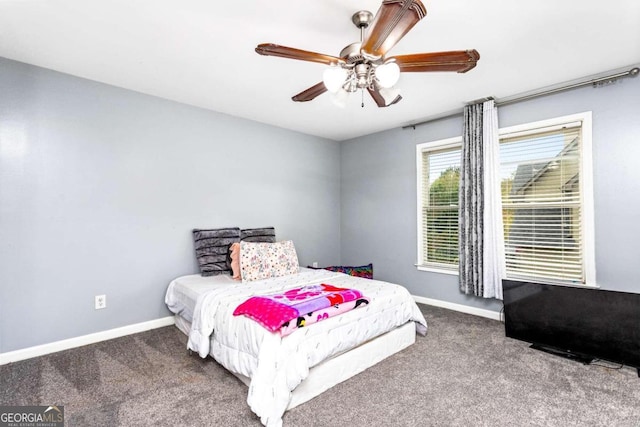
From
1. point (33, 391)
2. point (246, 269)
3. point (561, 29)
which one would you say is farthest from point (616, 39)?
point (33, 391)

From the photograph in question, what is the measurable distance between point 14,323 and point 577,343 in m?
4.52

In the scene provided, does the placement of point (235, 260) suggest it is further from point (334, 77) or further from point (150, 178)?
point (334, 77)

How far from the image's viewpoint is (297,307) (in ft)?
6.64

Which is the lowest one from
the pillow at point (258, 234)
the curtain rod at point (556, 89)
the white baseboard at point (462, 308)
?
the white baseboard at point (462, 308)

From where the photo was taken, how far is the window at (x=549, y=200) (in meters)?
2.81

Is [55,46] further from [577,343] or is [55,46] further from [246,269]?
[577,343]

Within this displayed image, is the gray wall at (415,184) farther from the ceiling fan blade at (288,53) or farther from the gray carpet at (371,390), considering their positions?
the ceiling fan blade at (288,53)

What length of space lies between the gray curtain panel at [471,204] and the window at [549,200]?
244mm

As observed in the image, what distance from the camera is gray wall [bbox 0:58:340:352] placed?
96.2 inches

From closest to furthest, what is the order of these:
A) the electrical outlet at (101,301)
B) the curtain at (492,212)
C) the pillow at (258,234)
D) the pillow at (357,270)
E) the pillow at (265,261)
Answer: the electrical outlet at (101,301)
the pillow at (265,261)
the curtain at (492,212)
the pillow at (258,234)
the pillow at (357,270)

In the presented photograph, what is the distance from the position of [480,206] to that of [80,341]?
4124 millimetres

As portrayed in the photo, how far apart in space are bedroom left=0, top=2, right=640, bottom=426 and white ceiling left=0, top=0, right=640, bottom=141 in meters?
0.03

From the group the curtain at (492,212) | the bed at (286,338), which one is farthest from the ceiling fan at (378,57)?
the curtain at (492,212)

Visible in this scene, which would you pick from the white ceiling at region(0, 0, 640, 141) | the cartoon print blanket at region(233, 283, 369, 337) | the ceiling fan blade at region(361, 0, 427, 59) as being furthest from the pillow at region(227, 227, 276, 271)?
the ceiling fan blade at region(361, 0, 427, 59)
